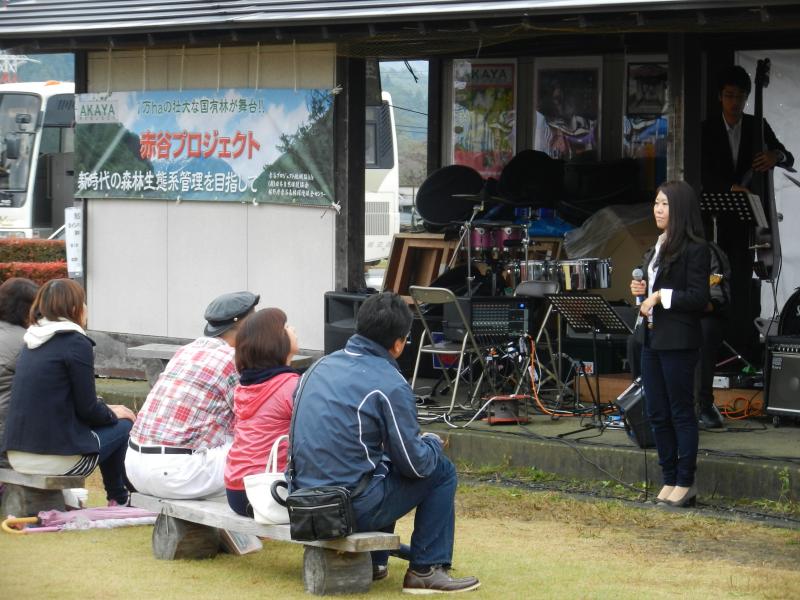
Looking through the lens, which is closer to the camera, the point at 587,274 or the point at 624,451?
the point at 624,451

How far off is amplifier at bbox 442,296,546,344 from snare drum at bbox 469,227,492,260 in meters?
0.75

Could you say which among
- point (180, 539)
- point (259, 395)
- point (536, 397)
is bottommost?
point (180, 539)

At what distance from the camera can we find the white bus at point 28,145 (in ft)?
77.5

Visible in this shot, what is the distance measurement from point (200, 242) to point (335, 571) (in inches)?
239

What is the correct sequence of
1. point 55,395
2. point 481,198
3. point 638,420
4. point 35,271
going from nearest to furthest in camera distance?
point 55,395, point 638,420, point 481,198, point 35,271

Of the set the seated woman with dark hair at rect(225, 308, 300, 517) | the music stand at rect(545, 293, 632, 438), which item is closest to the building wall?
the music stand at rect(545, 293, 632, 438)

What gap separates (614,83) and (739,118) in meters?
2.32

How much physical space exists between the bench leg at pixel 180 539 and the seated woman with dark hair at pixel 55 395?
90 centimetres

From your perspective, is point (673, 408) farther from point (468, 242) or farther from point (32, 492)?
point (32, 492)

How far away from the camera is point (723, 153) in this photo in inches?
413

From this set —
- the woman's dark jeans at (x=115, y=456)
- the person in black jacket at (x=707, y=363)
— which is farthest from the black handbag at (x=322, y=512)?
the person in black jacket at (x=707, y=363)

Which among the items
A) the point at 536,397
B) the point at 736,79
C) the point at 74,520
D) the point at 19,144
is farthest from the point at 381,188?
the point at 74,520

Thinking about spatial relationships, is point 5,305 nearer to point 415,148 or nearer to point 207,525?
point 207,525

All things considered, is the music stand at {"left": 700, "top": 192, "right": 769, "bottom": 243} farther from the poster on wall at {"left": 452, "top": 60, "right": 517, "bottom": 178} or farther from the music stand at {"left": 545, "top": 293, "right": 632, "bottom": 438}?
the poster on wall at {"left": 452, "top": 60, "right": 517, "bottom": 178}
